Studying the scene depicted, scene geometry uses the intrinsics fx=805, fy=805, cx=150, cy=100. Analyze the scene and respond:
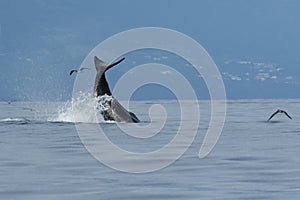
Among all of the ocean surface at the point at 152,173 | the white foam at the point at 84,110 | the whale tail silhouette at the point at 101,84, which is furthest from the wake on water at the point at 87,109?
the ocean surface at the point at 152,173

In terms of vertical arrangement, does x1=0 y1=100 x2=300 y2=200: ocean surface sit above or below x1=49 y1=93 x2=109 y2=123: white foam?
below

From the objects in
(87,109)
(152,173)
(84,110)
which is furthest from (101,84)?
(152,173)

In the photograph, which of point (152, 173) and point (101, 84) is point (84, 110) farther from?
point (152, 173)

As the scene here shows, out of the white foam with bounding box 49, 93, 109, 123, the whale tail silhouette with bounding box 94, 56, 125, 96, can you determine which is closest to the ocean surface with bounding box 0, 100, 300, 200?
the whale tail silhouette with bounding box 94, 56, 125, 96

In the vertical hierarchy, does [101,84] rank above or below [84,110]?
below

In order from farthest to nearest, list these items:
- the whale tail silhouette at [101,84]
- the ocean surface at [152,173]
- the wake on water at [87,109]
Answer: the wake on water at [87,109] → the whale tail silhouette at [101,84] → the ocean surface at [152,173]

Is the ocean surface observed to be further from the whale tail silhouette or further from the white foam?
the white foam

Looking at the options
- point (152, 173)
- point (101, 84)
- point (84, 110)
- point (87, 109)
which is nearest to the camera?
point (152, 173)

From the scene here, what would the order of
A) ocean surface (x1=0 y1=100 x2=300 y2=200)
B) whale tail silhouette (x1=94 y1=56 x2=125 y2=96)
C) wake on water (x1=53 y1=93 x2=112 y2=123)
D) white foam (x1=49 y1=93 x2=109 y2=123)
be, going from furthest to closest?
1. white foam (x1=49 y1=93 x2=109 y2=123)
2. wake on water (x1=53 y1=93 x2=112 y2=123)
3. whale tail silhouette (x1=94 y1=56 x2=125 y2=96)
4. ocean surface (x1=0 y1=100 x2=300 y2=200)

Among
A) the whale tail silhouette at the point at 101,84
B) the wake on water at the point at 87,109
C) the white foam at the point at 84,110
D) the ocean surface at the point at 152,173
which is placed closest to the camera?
the ocean surface at the point at 152,173

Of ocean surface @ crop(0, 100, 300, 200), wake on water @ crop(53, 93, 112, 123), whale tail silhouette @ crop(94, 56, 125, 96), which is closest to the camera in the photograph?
ocean surface @ crop(0, 100, 300, 200)

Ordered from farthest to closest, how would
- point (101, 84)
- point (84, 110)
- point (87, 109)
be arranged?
point (84, 110) < point (87, 109) < point (101, 84)

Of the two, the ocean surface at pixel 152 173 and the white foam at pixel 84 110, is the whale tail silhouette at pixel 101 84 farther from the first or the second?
the ocean surface at pixel 152 173

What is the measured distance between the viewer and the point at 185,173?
47.5ft
